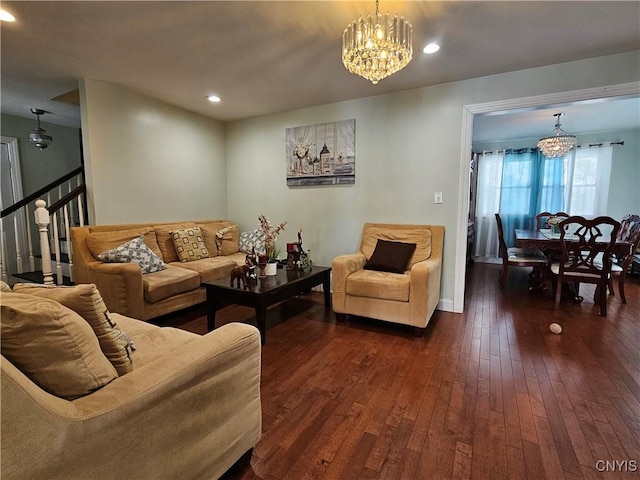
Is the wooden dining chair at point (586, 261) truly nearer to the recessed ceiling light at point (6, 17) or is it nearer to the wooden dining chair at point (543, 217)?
the wooden dining chair at point (543, 217)

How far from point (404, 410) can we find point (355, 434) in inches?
13.6

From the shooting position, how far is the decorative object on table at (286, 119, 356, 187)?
3721 mm

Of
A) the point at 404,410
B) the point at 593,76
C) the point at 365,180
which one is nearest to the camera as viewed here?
the point at 404,410

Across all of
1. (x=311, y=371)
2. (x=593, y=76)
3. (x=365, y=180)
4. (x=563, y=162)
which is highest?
(x=593, y=76)

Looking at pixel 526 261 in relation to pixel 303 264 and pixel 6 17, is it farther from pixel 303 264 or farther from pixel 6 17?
pixel 6 17

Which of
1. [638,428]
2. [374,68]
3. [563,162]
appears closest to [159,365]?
[374,68]

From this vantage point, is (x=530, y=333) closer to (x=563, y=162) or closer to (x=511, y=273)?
(x=511, y=273)

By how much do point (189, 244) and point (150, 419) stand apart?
2954mm

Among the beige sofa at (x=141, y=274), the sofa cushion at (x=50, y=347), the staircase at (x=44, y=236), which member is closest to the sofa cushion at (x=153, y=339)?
the sofa cushion at (x=50, y=347)

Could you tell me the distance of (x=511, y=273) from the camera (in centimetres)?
509

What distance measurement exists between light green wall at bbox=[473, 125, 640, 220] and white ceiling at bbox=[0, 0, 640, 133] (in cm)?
359

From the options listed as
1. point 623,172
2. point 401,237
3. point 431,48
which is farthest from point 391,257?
point 623,172

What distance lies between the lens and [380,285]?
107 inches

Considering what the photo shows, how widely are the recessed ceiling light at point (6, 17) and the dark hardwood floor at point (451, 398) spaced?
2552 millimetres
